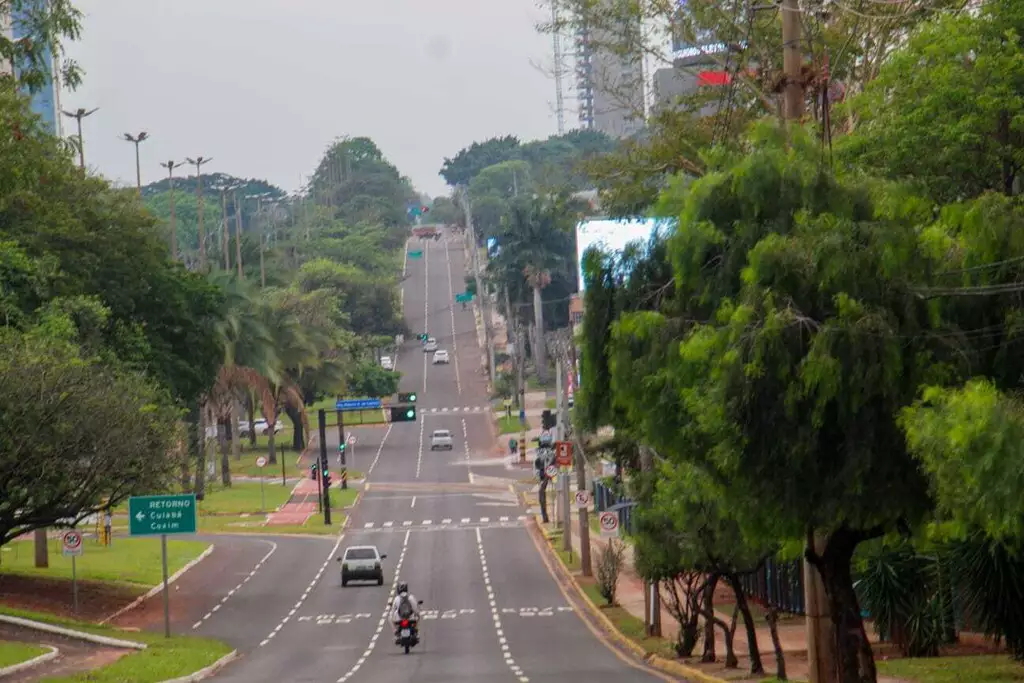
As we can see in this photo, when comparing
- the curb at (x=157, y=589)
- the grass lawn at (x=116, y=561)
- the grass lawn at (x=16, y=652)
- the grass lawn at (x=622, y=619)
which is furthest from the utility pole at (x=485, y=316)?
the grass lawn at (x=16, y=652)

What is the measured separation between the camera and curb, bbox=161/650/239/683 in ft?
96.7

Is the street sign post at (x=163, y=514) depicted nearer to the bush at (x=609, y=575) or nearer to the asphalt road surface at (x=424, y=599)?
the asphalt road surface at (x=424, y=599)

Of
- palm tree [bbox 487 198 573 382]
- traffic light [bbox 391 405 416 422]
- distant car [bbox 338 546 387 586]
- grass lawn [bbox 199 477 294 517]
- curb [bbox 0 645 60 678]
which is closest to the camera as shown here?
curb [bbox 0 645 60 678]

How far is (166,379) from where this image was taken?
50.6 metres

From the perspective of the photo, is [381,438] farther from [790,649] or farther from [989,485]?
[989,485]

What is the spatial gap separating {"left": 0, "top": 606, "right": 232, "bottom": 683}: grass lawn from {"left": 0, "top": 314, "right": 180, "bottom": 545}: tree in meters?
2.56

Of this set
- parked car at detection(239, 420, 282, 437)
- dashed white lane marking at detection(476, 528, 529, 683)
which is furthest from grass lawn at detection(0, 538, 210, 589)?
Result: parked car at detection(239, 420, 282, 437)

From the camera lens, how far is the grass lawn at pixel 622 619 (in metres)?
33.6

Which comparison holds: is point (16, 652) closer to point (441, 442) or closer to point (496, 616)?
point (496, 616)

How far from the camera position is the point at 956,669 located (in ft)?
80.0

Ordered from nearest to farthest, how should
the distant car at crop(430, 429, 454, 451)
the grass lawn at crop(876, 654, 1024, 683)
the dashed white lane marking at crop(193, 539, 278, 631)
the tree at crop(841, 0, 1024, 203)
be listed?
1. the grass lawn at crop(876, 654, 1024, 683)
2. the tree at crop(841, 0, 1024, 203)
3. the dashed white lane marking at crop(193, 539, 278, 631)
4. the distant car at crop(430, 429, 454, 451)

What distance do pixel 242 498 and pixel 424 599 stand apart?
35.0 m

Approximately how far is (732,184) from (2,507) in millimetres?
21135

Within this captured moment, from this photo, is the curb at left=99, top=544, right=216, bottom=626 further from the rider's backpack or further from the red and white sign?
the rider's backpack
